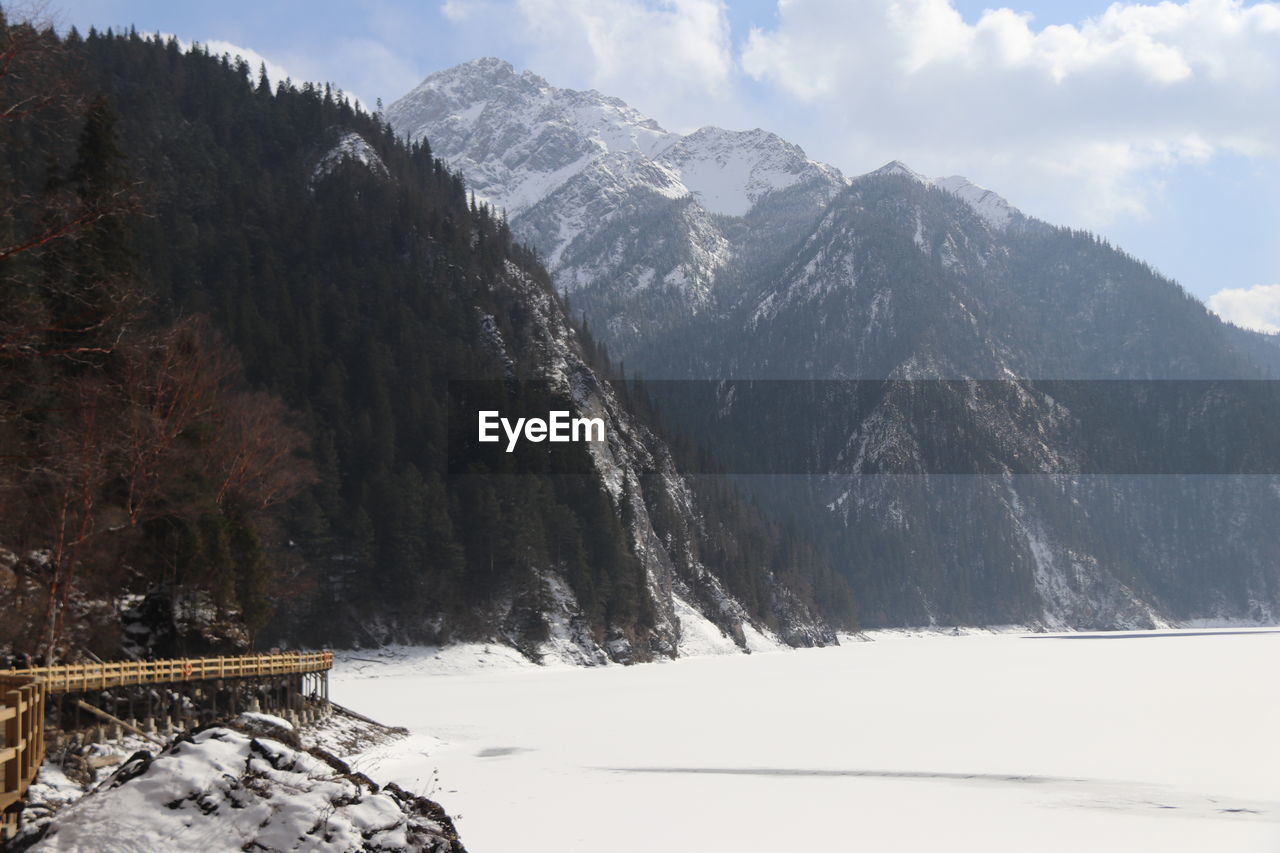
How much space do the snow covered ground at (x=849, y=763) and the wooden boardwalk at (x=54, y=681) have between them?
22.5 ft

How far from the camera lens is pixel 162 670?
4025cm

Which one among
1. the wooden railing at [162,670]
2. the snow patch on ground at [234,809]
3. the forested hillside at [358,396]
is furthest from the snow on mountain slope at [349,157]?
the snow patch on ground at [234,809]

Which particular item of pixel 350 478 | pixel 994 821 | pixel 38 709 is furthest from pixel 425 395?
pixel 38 709

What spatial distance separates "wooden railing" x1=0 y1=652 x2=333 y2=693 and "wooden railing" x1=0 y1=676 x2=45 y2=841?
8868 millimetres

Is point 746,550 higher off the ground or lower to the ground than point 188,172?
lower

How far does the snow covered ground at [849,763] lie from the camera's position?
2675 cm

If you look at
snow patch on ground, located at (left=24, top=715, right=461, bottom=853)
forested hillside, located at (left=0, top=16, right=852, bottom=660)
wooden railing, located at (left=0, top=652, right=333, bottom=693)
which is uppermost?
forested hillside, located at (left=0, top=16, right=852, bottom=660)

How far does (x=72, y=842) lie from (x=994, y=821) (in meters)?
21.8

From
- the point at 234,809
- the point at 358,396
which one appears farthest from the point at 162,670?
the point at 358,396

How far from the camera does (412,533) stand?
106 metres

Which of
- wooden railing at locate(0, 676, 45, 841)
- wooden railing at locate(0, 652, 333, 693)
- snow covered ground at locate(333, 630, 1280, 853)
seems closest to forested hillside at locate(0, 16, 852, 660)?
wooden railing at locate(0, 652, 333, 693)

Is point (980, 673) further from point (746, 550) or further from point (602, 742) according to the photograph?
point (746, 550)

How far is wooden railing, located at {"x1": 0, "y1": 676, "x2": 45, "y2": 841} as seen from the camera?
13.7m

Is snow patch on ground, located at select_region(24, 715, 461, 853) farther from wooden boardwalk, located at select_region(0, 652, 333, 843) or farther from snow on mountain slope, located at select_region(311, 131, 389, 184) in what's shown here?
snow on mountain slope, located at select_region(311, 131, 389, 184)
